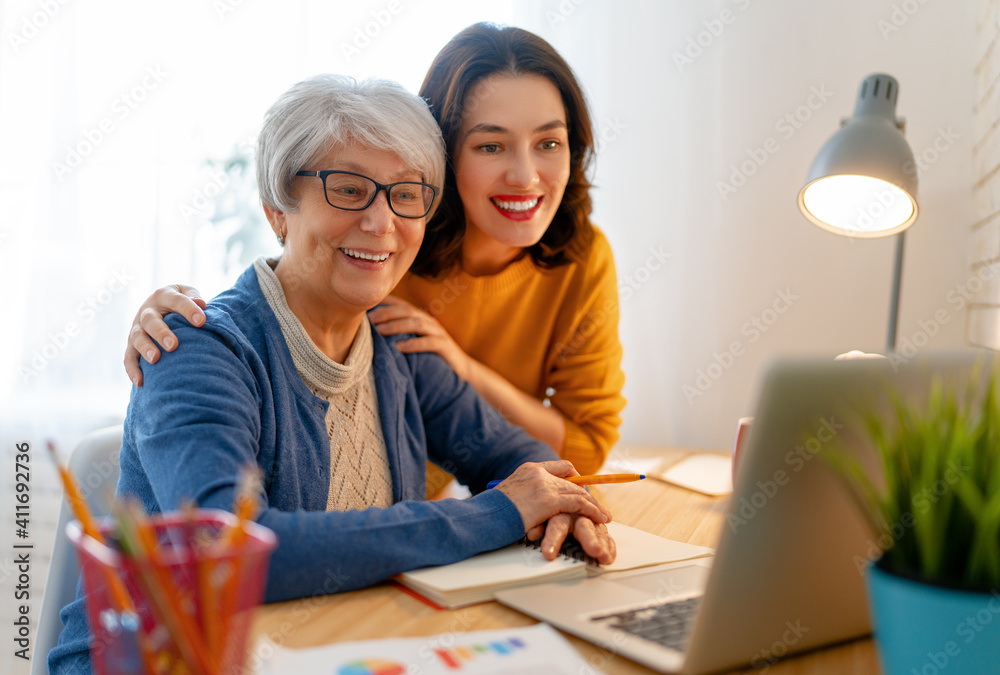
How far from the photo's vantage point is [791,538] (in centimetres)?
60

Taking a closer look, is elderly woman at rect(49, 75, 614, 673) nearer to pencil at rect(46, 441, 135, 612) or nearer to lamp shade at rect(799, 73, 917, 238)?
pencil at rect(46, 441, 135, 612)

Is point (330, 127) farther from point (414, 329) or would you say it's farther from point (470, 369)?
point (470, 369)

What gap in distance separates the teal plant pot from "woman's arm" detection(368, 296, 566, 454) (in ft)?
2.99

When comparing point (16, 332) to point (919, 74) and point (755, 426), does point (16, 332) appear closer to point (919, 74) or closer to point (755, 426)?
point (755, 426)

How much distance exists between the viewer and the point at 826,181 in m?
1.57

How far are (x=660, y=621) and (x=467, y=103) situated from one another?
3.24 ft

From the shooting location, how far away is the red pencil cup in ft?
1.51

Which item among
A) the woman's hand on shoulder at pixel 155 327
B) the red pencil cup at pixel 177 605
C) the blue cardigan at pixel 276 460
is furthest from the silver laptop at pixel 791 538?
the woman's hand on shoulder at pixel 155 327

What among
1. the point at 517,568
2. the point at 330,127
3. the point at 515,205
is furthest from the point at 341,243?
the point at 517,568

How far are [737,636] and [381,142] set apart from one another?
2.59ft

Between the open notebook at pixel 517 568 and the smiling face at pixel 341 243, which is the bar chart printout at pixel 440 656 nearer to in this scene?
the open notebook at pixel 517 568

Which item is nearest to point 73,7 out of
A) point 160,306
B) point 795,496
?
point 160,306

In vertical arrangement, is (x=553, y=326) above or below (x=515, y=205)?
below

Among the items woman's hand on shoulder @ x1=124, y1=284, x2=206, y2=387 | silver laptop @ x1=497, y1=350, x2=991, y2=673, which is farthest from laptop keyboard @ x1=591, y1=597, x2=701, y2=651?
woman's hand on shoulder @ x1=124, y1=284, x2=206, y2=387
